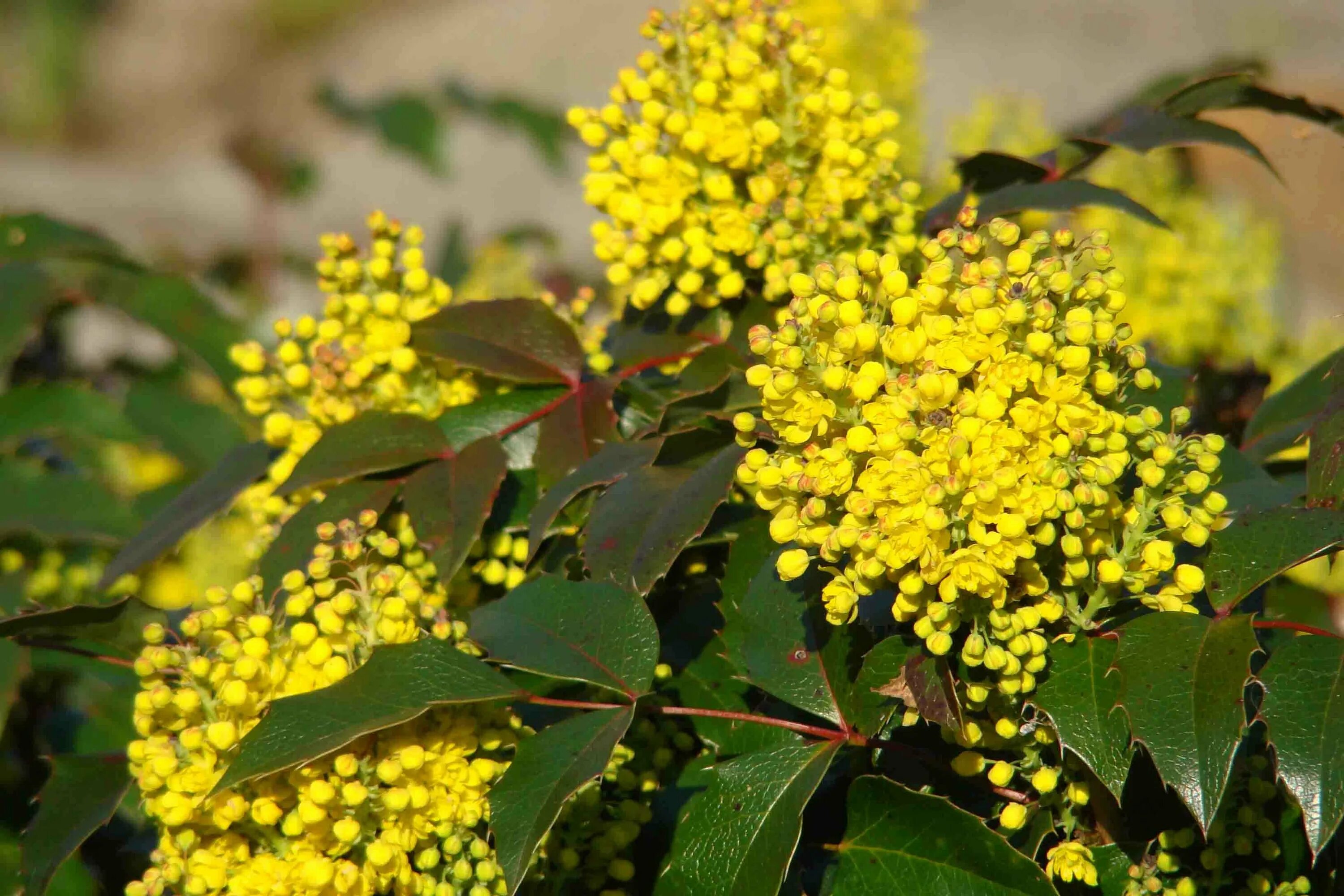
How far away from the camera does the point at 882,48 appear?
2.75m

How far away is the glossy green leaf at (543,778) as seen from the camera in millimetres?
719

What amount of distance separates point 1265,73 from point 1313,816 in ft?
3.14

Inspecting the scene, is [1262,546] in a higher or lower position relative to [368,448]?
higher

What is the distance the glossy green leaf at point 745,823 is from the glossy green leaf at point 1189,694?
19 centimetres

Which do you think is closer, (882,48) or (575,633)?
(575,633)

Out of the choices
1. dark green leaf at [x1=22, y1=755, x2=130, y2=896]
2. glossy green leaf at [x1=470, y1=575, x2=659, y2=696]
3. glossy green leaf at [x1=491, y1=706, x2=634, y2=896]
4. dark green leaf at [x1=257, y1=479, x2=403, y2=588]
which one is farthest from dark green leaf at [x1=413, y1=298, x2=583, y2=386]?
dark green leaf at [x1=22, y1=755, x2=130, y2=896]

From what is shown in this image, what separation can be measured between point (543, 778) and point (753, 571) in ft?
0.68

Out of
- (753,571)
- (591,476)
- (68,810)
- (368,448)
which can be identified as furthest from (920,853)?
(68,810)

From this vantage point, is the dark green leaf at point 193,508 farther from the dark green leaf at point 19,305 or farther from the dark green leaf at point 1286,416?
the dark green leaf at point 1286,416

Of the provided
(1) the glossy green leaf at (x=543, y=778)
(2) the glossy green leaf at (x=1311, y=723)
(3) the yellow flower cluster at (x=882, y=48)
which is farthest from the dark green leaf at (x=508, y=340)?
(3) the yellow flower cluster at (x=882, y=48)

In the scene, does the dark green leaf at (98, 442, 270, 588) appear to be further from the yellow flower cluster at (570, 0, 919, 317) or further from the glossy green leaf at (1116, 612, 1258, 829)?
the glossy green leaf at (1116, 612, 1258, 829)

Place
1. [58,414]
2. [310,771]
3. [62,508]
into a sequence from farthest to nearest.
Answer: [58,414], [62,508], [310,771]

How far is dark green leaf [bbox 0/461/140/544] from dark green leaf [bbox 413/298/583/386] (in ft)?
2.04

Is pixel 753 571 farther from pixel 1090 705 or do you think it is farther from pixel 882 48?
pixel 882 48
